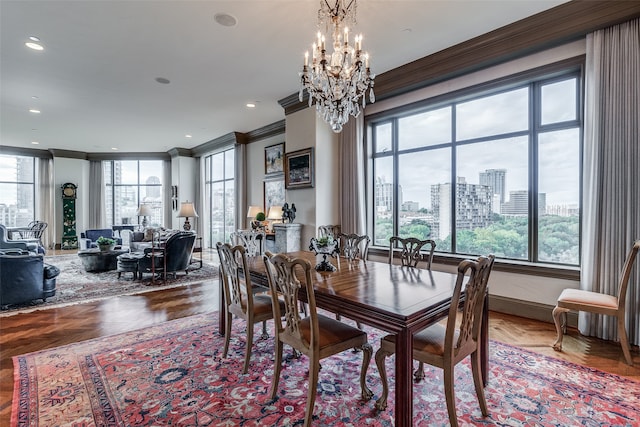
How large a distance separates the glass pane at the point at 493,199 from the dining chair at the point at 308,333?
2864mm

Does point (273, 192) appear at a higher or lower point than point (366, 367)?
higher

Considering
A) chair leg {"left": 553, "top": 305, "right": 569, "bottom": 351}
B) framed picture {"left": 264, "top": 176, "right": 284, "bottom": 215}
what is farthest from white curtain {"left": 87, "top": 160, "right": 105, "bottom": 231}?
chair leg {"left": 553, "top": 305, "right": 569, "bottom": 351}

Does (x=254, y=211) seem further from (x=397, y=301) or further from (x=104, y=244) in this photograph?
(x=397, y=301)

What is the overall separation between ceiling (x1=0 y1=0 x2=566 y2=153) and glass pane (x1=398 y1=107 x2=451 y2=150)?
36.0 inches

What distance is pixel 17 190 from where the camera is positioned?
1026 cm

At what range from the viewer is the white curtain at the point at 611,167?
2.96 meters

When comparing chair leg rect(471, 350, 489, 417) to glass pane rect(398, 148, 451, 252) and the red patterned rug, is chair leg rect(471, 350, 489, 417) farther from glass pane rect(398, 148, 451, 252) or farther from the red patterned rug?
glass pane rect(398, 148, 451, 252)

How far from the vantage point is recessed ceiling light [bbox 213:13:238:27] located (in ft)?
10.7

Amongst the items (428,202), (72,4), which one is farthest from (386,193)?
(72,4)

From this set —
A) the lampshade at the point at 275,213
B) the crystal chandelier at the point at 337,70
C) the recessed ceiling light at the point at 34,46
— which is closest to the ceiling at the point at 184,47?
the recessed ceiling light at the point at 34,46

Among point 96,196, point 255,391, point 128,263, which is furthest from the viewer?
point 96,196

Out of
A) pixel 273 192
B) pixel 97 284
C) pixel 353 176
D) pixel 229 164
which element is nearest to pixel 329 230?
pixel 353 176

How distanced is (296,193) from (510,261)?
3601mm

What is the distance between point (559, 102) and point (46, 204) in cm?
1391
